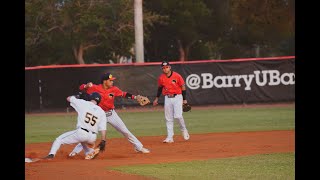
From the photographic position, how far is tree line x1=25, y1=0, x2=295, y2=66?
4403 centimetres

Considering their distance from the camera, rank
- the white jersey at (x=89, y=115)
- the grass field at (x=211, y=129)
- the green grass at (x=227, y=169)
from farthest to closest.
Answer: the white jersey at (x=89, y=115) → the grass field at (x=211, y=129) → the green grass at (x=227, y=169)

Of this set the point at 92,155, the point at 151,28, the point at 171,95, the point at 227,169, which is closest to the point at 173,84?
the point at 171,95

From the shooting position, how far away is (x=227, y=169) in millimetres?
12227

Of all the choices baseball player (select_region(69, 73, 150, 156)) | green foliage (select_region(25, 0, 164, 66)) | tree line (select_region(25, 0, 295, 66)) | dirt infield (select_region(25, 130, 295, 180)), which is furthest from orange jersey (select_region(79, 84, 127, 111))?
green foliage (select_region(25, 0, 164, 66))

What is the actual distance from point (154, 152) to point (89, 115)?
8.49 feet

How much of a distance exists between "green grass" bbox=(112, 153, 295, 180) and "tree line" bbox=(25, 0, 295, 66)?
92.3 feet

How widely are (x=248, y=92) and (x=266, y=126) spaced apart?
8507mm

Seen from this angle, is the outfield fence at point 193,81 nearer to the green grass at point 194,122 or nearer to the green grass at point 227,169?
the green grass at point 194,122

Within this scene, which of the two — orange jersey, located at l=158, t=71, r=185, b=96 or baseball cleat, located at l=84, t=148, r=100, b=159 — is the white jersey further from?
orange jersey, located at l=158, t=71, r=185, b=96

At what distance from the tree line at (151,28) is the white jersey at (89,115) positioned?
1117 inches

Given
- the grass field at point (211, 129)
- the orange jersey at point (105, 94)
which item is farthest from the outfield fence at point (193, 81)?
the orange jersey at point (105, 94)

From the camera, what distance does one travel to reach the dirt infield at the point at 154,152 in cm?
1199

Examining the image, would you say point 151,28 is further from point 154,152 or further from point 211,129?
point 154,152
